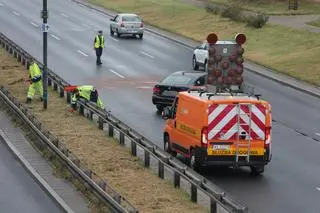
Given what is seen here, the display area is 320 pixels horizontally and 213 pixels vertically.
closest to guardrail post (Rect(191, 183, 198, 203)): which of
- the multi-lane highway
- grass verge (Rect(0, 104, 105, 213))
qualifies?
the multi-lane highway

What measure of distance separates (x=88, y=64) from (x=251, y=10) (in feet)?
86.5

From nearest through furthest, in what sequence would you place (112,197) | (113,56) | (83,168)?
(112,197) < (83,168) < (113,56)

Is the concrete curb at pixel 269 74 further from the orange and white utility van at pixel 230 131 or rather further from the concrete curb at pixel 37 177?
the concrete curb at pixel 37 177

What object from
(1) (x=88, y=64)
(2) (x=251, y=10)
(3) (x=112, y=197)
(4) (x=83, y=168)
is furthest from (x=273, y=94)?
(2) (x=251, y=10)

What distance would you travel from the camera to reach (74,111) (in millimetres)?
28938

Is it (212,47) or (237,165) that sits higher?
(212,47)

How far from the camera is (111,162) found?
21250mm

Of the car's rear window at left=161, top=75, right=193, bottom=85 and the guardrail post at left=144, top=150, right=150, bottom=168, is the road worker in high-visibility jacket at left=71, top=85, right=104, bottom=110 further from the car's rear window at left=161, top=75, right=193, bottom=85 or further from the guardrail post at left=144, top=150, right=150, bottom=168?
the guardrail post at left=144, top=150, right=150, bottom=168

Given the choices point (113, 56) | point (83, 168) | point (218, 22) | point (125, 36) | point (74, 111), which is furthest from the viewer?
point (218, 22)

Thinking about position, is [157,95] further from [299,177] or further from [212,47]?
[299,177]

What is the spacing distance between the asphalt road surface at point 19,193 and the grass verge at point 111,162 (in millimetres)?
1438

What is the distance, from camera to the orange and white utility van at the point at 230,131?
69.1 ft

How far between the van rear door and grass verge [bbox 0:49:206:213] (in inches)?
73.5

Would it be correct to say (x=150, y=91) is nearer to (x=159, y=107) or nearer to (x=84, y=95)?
(x=159, y=107)
